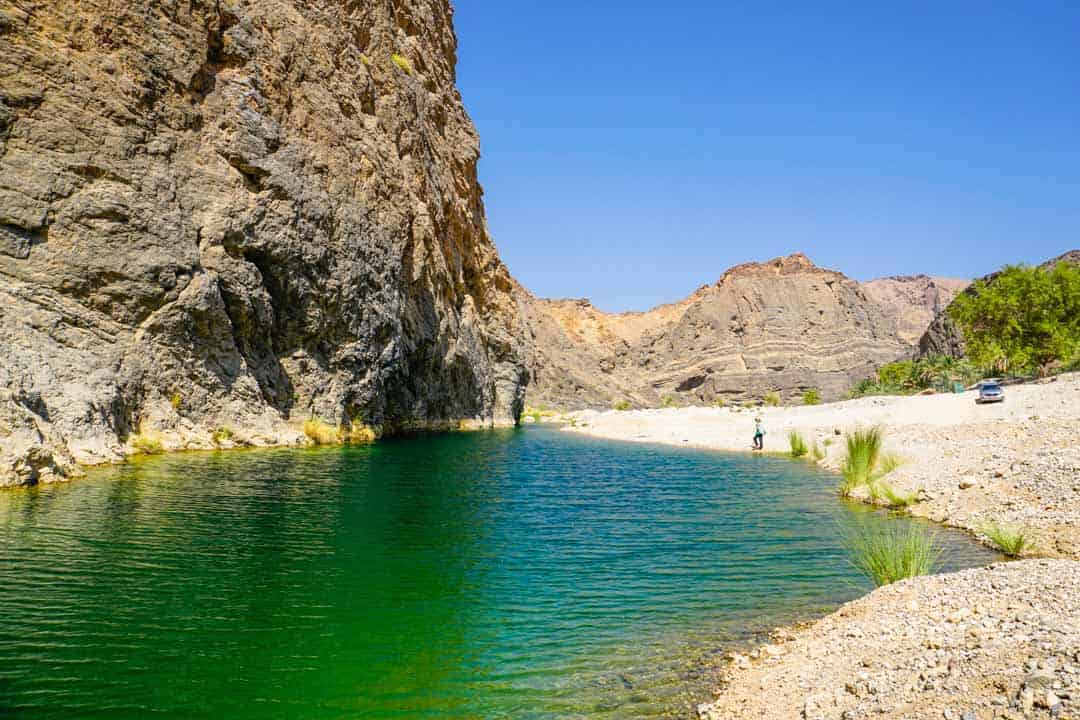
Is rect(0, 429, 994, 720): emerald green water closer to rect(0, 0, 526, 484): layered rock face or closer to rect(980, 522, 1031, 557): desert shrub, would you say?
rect(980, 522, 1031, 557): desert shrub

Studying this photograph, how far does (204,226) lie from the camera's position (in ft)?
110

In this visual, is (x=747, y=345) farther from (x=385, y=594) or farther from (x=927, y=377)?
(x=385, y=594)

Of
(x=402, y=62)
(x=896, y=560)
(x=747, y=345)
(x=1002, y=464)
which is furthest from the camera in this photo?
(x=747, y=345)

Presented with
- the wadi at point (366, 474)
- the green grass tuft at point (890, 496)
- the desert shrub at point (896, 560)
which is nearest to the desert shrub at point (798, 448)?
the wadi at point (366, 474)

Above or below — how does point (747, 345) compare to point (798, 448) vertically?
above

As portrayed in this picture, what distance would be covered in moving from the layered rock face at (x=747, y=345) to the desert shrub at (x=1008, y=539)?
12908cm

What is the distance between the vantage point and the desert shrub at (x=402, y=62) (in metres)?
56.0

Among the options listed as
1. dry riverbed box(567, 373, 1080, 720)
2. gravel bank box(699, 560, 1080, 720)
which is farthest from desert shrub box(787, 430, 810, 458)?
gravel bank box(699, 560, 1080, 720)

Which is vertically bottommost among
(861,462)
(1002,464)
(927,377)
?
(861,462)

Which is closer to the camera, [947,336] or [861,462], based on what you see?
[861,462]

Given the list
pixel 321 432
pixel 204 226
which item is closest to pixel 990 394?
pixel 321 432

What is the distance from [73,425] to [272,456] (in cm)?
827

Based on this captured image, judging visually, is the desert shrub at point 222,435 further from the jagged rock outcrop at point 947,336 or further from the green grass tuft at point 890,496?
the jagged rock outcrop at point 947,336

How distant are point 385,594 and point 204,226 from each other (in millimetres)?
27753
